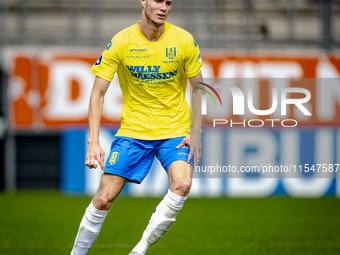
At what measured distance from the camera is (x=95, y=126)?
3656 mm

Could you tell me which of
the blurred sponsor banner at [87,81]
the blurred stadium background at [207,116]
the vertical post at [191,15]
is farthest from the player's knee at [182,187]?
the vertical post at [191,15]

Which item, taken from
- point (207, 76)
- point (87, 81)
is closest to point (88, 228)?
point (207, 76)

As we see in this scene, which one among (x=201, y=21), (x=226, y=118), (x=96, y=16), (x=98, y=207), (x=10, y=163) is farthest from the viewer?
(x=96, y=16)

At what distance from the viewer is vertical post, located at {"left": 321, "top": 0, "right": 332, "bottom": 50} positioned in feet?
38.7

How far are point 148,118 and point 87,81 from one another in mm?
7464

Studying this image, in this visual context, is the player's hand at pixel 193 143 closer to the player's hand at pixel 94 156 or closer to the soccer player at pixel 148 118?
the soccer player at pixel 148 118

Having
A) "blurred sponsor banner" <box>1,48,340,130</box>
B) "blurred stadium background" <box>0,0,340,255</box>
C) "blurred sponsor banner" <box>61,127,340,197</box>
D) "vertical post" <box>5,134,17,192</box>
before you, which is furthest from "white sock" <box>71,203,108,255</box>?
"vertical post" <box>5,134,17,192</box>

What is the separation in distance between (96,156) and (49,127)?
7.67m

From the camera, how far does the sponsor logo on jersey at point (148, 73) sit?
371cm

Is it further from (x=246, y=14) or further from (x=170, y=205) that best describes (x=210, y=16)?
(x=170, y=205)

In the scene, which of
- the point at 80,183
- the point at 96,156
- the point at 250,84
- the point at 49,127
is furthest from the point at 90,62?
the point at 96,156

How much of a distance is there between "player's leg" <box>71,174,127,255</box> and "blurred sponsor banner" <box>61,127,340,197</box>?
6808 mm

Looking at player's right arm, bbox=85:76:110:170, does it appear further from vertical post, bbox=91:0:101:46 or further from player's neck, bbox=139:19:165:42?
vertical post, bbox=91:0:101:46

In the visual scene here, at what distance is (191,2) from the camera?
12.5 meters
